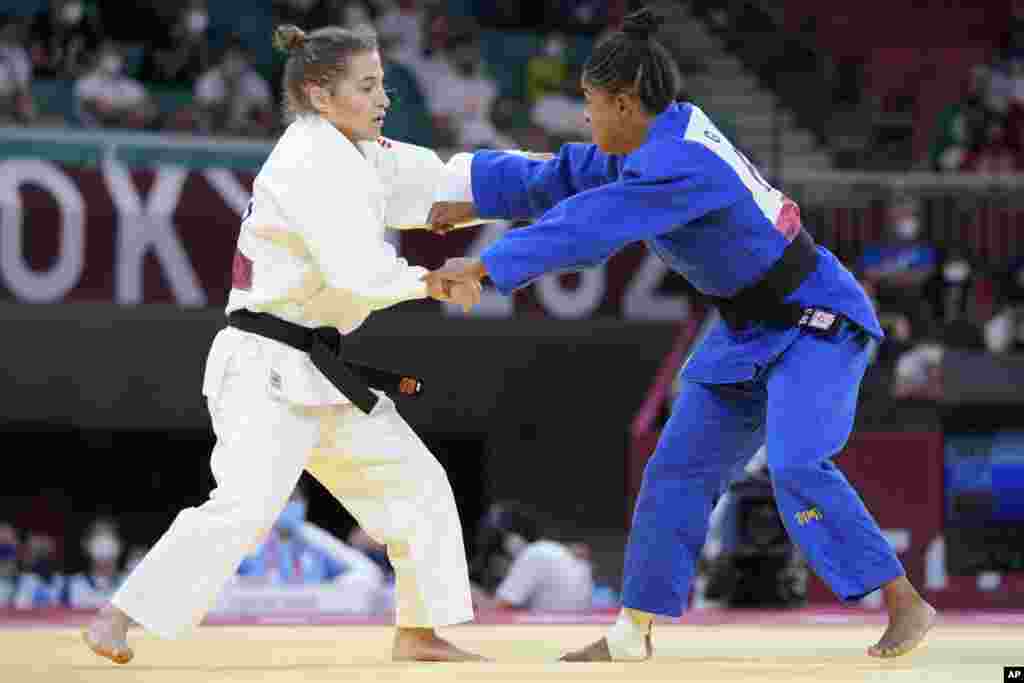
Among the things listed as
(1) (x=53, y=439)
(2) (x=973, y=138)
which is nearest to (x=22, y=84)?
(1) (x=53, y=439)

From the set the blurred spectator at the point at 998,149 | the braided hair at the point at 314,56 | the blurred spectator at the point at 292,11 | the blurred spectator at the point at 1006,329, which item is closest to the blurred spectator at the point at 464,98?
the blurred spectator at the point at 292,11

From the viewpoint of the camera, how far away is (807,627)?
6.17 m

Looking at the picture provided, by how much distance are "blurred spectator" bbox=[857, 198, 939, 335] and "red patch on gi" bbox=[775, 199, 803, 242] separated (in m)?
6.54

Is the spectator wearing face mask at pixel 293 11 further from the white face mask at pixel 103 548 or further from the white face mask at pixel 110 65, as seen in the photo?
the white face mask at pixel 103 548

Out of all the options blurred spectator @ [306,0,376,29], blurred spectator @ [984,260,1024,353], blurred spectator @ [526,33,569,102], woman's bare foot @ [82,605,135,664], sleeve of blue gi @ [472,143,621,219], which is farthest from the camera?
blurred spectator @ [526,33,569,102]

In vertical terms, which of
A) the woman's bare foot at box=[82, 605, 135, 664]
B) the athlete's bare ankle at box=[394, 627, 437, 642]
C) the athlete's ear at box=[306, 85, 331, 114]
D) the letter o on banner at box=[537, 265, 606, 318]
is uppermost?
the athlete's ear at box=[306, 85, 331, 114]

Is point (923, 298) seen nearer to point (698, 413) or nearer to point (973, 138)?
point (973, 138)

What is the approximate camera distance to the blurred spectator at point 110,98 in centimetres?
1166

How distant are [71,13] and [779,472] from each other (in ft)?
30.1

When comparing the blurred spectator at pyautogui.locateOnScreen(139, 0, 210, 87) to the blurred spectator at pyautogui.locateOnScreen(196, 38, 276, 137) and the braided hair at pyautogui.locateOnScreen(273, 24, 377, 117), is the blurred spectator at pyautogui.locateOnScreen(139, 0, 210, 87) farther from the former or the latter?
the braided hair at pyautogui.locateOnScreen(273, 24, 377, 117)

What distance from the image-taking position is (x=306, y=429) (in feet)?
14.3

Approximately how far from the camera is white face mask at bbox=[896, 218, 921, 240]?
11328 millimetres

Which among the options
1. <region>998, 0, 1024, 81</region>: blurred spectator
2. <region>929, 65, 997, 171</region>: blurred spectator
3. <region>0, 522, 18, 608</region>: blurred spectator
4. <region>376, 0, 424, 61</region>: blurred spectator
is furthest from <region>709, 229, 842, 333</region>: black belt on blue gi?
<region>998, 0, 1024, 81</region>: blurred spectator

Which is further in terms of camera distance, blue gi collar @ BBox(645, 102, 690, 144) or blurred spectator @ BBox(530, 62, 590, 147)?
blurred spectator @ BBox(530, 62, 590, 147)
